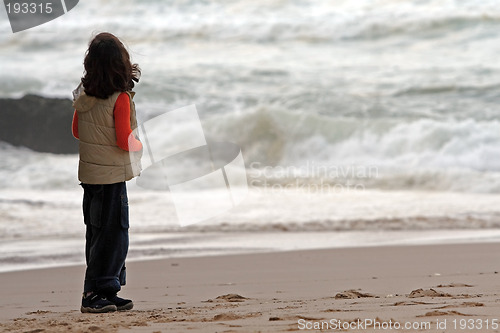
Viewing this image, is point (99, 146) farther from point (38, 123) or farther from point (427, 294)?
point (38, 123)

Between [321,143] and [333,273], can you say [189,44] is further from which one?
[333,273]

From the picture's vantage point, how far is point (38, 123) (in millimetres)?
15617

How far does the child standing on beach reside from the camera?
10.7 feet

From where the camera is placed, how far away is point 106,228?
3.31m

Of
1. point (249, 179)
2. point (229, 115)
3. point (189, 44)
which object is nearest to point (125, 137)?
point (249, 179)

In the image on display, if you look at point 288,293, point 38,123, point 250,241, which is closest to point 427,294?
point 288,293

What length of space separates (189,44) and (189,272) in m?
14.7
